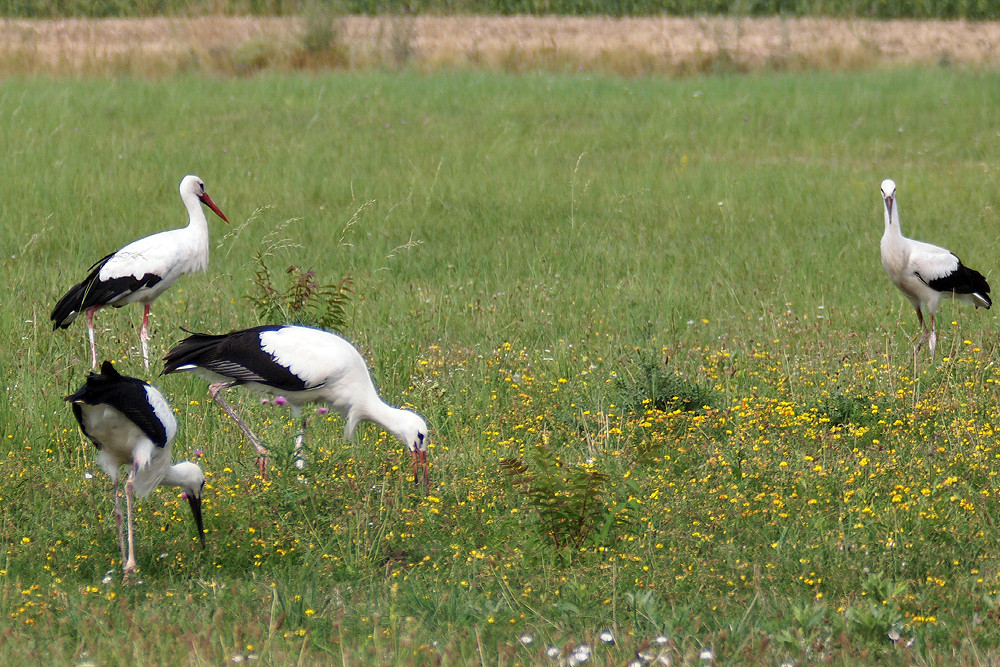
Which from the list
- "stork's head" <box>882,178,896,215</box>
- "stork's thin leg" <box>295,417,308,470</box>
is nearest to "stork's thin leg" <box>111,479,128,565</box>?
"stork's thin leg" <box>295,417,308,470</box>

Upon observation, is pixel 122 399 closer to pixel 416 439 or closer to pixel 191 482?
pixel 191 482

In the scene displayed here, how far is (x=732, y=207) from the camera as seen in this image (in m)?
11.4

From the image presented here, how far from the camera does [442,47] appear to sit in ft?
71.7

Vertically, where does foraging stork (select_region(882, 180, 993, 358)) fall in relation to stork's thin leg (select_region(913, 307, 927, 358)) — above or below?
above

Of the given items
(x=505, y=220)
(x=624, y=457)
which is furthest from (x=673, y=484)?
(x=505, y=220)

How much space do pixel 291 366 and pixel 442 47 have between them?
17374 millimetres

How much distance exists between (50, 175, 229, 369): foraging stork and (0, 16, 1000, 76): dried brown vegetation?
1298cm

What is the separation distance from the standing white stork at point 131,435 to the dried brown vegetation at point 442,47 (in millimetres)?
16028

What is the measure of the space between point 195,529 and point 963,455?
12.1 ft

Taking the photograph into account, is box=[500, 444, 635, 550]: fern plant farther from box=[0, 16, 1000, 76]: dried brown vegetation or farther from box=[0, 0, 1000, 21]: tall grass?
box=[0, 0, 1000, 21]: tall grass

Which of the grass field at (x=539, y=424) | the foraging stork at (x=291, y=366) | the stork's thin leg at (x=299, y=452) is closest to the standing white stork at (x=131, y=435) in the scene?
the grass field at (x=539, y=424)

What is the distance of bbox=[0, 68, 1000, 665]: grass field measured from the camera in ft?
12.8

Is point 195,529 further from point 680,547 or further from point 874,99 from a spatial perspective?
point 874,99

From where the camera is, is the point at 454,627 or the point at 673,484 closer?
the point at 454,627
